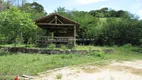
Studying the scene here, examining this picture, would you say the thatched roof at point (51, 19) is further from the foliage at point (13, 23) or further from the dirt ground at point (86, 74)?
the dirt ground at point (86, 74)

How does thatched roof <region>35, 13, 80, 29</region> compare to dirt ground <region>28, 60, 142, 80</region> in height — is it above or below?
above

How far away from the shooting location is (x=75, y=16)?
29922mm

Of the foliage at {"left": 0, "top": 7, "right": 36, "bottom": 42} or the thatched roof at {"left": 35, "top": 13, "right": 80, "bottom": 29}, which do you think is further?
the thatched roof at {"left": 35, "top": 13, "right": 80, "bottom": 29}

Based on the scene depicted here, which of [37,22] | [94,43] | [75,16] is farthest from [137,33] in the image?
[37,22]

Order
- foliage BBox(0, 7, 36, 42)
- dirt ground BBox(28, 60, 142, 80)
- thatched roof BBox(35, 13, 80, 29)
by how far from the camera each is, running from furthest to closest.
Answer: thatched roof BBox(35, 13, 80, 29) → foliage BBox(0, 7, 36, 42) → dirt ground BBox(28, 60, 142, 80)

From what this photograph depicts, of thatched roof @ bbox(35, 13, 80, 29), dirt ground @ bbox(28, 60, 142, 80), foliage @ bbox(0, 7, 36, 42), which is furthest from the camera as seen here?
thatched roof @ bbox(35, 13, 80, 29)

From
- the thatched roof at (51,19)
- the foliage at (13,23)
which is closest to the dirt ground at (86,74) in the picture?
the foliage at (13,23)

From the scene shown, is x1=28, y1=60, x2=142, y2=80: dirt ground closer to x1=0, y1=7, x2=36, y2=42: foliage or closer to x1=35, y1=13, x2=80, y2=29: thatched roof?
x1=0, y1=7, x2=36, y2=42: foliage

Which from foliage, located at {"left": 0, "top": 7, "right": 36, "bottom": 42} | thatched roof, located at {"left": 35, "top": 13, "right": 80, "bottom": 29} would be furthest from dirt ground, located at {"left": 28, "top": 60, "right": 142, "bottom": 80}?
thatched roof, located at {"left": 35, "top": 13, "right": 80, "bottom": 29}

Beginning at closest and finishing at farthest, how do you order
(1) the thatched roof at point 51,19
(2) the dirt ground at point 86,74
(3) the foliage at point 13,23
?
(2) the dirt ground at point 86,74 < (3) the foliage at point 13,23 < (1) the thatched roof at point 51,19

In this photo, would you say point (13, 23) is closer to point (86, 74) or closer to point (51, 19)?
point (51, 19)

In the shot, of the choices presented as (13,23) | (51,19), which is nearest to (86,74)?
(13,23)

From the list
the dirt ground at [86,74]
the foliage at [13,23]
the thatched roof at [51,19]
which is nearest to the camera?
the dirt ground at [86,74]

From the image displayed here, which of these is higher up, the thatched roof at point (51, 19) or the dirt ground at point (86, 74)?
the thatched roof at point (51, 19)
